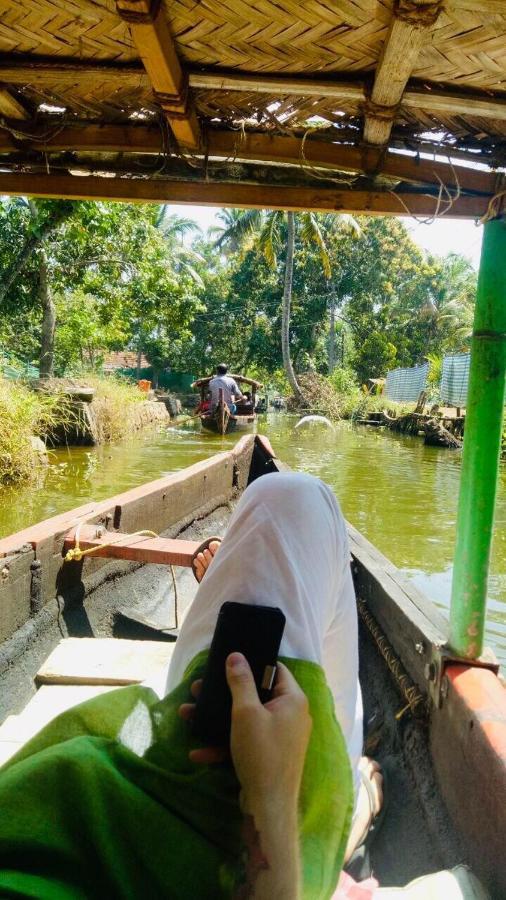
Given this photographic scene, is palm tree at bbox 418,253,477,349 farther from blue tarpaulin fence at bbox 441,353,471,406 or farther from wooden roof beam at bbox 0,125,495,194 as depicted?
wooden roof beam at bbox 0,125,495,194

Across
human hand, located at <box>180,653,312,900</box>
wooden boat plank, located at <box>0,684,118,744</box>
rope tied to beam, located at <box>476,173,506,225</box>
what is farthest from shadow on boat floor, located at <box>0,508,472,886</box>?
rope tied to beam, located at <box>476,173,506,225</box>

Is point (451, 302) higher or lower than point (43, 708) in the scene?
higher

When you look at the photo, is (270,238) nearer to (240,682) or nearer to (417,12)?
(417,12)

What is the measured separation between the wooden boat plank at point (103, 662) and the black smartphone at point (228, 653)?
55.0 inches

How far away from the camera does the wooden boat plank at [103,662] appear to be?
2.06m

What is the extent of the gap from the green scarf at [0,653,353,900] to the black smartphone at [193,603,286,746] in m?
0.04

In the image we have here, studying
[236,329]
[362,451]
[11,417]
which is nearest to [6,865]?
[11,417]

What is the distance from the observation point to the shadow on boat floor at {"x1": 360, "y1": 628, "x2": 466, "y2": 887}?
5.08 feet

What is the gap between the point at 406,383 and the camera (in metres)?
22.5

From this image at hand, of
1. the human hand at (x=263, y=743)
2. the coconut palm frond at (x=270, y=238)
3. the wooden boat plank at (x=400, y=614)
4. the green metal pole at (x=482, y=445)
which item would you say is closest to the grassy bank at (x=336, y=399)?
the coconut palm frond at (x=270, y=238)

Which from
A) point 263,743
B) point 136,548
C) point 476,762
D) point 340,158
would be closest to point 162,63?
point 340,158

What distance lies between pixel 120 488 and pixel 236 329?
2054 centimetres

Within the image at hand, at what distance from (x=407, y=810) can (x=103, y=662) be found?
1.07 metres

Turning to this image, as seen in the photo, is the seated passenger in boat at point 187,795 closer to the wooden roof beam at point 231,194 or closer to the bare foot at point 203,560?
the bare foot at point 203,560
